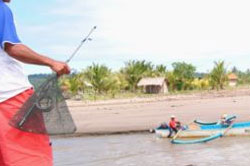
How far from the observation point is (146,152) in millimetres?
18703

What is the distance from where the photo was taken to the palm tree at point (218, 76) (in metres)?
69.9

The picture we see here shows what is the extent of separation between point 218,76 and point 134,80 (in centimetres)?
1061

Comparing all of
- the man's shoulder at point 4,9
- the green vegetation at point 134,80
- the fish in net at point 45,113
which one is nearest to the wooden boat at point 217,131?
the fish in net at point 45,113

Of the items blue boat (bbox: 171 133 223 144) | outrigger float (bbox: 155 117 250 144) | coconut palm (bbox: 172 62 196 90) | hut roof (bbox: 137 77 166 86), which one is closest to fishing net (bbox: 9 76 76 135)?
blue boat (bbox: 171 133 223 144)

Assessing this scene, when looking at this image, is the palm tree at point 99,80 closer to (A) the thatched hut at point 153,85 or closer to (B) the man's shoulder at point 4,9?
(A) the thatched hut at point 153,85

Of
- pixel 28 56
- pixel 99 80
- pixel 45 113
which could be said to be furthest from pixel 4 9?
pixel 99 80

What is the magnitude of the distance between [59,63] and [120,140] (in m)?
19.3

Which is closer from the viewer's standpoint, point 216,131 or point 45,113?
point 45,113

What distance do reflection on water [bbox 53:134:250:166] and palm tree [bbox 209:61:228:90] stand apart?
46946 millimetres

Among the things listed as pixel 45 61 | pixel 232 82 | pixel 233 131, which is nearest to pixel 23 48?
pixel 45 61

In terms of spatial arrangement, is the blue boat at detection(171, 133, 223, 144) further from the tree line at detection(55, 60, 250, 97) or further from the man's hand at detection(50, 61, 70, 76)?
the tree line at detection(55, 60, 250, 97)

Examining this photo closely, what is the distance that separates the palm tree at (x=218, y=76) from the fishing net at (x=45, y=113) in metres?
66.5

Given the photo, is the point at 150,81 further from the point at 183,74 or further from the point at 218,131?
the point at 218,131

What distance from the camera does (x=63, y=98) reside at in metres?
4.21
